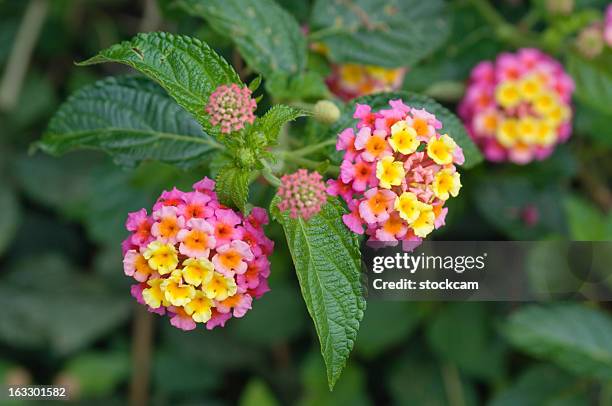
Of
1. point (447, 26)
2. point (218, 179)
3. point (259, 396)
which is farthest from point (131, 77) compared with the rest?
point (259, 396)

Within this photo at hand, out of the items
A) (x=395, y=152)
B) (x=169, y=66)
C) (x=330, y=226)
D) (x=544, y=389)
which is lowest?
(x=544, y=389)

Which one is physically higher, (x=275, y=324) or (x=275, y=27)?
(x=275, y=27)

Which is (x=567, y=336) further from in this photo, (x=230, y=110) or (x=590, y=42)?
(x=230, y=110)

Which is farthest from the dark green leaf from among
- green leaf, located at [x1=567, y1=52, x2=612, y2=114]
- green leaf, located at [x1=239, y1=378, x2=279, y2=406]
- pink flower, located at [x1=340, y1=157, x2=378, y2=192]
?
pink flower, located at [x1=340, y1=157, x2=378, y2=192]

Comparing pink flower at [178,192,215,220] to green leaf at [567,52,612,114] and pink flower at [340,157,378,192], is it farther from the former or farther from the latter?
green leaf at [567,52,612,114]

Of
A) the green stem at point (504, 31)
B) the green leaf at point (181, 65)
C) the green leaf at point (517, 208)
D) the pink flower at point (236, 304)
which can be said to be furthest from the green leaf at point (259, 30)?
the green leaf at point (517, 208)

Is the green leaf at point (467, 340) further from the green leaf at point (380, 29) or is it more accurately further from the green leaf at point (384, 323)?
the green leaf at point (380, 29)

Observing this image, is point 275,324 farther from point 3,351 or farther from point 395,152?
point 395,152
